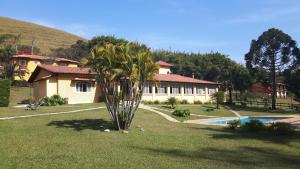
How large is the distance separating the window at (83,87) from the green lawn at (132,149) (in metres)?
18.0

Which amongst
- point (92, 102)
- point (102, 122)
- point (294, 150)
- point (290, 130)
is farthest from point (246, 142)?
point (92, 102)

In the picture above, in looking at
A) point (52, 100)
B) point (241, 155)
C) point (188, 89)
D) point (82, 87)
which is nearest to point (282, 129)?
point (241, 155)

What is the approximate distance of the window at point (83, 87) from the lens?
123ft

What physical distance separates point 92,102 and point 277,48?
26.3 meters

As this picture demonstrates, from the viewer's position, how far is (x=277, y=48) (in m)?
47.2

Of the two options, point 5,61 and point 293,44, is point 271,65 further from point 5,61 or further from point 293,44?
point 5,61

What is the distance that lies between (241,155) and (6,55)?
4805 centimetres

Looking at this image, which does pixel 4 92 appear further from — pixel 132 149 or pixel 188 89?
pixel 188 89

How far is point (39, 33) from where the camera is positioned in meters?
140

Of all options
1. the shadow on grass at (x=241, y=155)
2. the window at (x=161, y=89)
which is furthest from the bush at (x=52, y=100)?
the shadow on grass at (x=241, y=155)

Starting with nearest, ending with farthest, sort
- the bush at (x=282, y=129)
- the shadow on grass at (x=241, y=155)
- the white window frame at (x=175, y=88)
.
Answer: the shadow on grass at (x=241, y=155) → the bush at (x=282, y=129) → the white window frame at (x=175, y=88)

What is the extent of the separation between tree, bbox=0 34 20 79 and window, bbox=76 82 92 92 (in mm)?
17647

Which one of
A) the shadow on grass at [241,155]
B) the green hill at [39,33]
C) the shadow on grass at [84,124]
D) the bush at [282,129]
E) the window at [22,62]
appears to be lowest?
the shadow on grass at [241,155]

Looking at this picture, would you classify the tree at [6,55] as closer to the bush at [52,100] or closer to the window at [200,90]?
the bush at [52,100]
